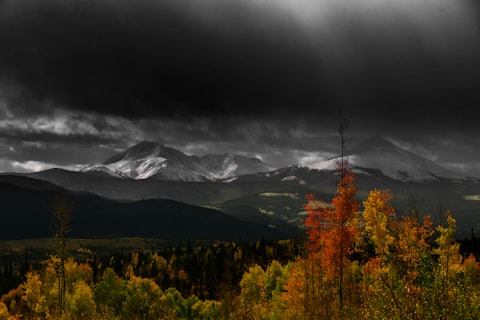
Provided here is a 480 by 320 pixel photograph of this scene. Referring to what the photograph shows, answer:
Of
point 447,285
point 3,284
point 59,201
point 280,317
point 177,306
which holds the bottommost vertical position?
point 3,284

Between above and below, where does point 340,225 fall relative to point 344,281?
above

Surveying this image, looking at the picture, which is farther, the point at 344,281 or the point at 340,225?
the point at 344,281

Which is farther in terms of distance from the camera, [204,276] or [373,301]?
[204,276]

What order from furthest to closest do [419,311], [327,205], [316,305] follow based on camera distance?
[327,205] < [316,305] < [419,311]

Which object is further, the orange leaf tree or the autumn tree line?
the orange leaf tree

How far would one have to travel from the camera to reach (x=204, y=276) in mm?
190750

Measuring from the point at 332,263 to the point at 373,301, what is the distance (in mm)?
27941

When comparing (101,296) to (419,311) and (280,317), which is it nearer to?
(280,317)

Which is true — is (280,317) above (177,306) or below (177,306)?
above

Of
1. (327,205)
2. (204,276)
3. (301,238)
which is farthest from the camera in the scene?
(204,276)

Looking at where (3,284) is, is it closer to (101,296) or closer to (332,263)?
(101,296)

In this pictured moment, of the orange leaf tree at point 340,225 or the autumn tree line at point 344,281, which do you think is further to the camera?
the orange leaf tree at point 340,225

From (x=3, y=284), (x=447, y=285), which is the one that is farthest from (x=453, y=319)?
(x=3, y=284)

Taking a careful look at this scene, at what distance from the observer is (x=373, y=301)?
18.8 meters
